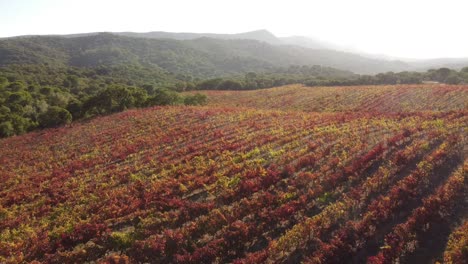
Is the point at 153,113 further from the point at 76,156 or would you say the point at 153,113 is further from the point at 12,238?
the point at 12,238

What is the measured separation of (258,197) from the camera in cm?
1249

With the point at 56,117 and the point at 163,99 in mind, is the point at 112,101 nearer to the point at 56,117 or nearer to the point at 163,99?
the point at 56,117

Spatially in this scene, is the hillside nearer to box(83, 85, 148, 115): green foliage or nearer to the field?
the field

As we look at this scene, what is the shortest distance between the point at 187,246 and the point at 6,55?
672ft

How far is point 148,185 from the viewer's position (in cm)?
1591

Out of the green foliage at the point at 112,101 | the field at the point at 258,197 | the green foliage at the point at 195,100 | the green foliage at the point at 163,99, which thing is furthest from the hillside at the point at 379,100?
the green foliage at the point at 112,101

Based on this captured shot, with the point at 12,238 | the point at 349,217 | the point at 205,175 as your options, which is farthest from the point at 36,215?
the point at 349,217

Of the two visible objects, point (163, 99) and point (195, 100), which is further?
point (195, 100)

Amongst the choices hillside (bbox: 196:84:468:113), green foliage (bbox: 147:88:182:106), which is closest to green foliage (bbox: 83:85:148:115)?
green foliage (bbox: 147:88:182:106)

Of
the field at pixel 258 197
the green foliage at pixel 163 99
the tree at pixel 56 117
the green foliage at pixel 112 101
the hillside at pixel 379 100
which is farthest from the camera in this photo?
the green foliage at pixel 163 99

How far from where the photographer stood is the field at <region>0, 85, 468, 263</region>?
9.20 m

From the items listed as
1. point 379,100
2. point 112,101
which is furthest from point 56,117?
point 379,100

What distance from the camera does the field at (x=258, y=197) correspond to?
920cm

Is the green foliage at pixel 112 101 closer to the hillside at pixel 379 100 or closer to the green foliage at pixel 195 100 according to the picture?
the green foliage at pixel 195 100
